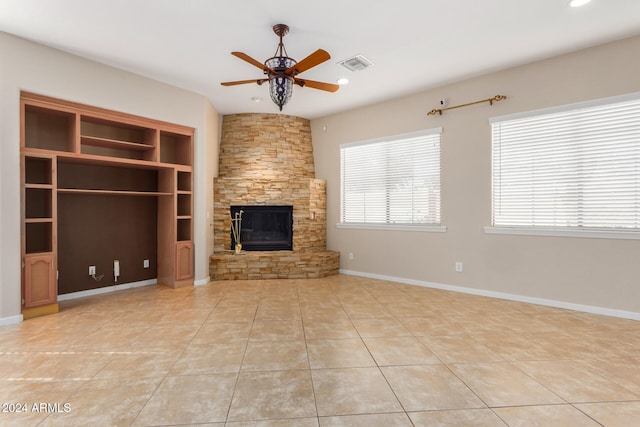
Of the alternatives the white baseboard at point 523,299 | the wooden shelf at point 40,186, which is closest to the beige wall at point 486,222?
the white baseboard at point 523,299

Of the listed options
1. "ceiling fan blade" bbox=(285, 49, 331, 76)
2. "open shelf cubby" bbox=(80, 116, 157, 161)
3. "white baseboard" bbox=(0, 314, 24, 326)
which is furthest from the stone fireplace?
"ceiling fan blade" bbox=(285, 49, 331, 76)

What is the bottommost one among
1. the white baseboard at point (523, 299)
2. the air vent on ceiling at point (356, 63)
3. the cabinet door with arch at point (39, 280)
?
the white baseboard at point (523, 299)

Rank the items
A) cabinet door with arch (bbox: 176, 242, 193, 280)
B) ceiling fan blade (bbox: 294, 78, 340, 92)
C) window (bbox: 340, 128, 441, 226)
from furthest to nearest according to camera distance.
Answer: window (bbox: 340, 128, 441, 226), cabinet door with arch (bbox: 176, 242, 193, 280), ceiling fan blade (bbox: 294, 78, 340, 92)

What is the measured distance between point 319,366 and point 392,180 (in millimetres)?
3663

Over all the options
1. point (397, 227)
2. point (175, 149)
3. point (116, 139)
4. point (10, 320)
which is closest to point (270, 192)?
point (175, 149)

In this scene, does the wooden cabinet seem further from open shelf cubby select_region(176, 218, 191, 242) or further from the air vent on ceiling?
the air vent on ceiling

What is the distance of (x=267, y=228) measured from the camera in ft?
19.2

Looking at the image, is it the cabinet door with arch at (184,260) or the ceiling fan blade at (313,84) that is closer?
the ceiling fan blade at (313,84)

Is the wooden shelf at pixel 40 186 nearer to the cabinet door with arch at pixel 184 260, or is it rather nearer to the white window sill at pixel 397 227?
the cabinet door with arch at pixel 184 260

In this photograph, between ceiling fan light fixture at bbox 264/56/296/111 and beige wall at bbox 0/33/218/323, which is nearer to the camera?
ceiling fan light fixture at bbox 264/56/296/111

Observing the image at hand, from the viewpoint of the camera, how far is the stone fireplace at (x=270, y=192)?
216 inches

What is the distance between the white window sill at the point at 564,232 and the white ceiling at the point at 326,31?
6.87 feet

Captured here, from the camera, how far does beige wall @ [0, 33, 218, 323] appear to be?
3271 mm

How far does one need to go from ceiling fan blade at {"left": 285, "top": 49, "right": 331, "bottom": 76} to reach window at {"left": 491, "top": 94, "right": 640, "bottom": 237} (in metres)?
2.77
